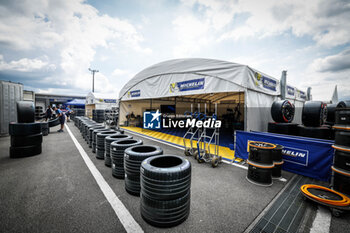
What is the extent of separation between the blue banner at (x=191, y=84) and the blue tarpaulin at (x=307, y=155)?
3582mm

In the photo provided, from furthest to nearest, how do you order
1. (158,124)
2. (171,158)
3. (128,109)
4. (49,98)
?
(49,98)
(128,109)
(158,124)
(171,158)

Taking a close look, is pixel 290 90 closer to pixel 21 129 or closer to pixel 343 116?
pixel 343 116

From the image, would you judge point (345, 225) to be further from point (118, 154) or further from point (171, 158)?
point (118, 154)

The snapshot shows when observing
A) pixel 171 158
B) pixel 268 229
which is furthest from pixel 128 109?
pixel 268 229

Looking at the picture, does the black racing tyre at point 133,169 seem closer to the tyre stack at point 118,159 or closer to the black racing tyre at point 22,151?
the tyre stack at point 118,159

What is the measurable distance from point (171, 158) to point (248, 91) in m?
4.73

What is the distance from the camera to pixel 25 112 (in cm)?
504

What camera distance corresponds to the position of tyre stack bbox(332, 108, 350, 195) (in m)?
2.78

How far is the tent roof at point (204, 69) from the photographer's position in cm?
577

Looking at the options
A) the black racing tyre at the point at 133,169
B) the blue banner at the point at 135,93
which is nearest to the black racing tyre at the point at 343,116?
the black racing tyre at the point at 133,169


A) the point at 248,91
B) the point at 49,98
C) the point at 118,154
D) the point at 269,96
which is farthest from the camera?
the point at 49,98

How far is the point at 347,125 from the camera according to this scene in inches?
113

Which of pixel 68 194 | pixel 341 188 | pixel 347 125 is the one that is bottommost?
pixel 68 194

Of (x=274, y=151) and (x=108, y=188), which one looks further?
(x=274, y=151)
